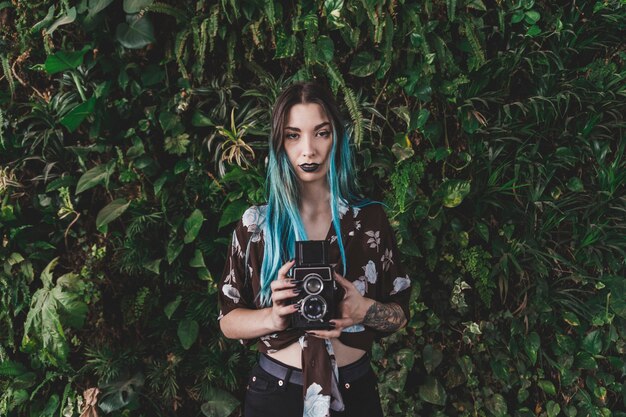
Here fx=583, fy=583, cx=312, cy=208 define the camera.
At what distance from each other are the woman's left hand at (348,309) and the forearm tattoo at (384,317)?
4 centimetres

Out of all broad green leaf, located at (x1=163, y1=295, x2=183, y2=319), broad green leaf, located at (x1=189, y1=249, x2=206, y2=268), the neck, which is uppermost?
the neck

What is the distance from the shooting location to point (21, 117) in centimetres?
Answer: 251

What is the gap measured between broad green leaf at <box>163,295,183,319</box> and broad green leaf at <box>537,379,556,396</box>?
166 cm

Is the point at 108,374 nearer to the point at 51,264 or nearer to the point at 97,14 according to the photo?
the point at 51,264

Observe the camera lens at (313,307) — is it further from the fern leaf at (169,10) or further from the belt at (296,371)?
the fern leaf at (169,10)

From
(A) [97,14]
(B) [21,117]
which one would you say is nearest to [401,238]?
(A) [97,14]

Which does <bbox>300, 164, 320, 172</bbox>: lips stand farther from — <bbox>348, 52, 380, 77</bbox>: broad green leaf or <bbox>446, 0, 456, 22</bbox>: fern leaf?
<bbox>446, 0, 456, 22</bbox>: fern leaf

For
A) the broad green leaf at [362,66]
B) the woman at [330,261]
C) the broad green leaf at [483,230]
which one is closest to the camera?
the woman at [330,261]

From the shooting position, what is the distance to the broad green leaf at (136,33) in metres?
2.37

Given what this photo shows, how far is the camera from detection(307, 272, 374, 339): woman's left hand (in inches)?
55.3

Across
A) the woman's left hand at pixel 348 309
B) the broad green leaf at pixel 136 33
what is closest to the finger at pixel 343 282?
the woman's left hand at pixel 348 309

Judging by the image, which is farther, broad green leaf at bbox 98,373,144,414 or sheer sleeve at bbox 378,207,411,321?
broad green leaf at bbox 98,373,144,414

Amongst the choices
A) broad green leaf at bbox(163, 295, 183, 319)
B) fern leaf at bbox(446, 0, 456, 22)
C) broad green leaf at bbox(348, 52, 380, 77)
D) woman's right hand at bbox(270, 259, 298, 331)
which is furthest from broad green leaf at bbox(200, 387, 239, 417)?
fern leaf at bbox(446, 0, 456, 22)

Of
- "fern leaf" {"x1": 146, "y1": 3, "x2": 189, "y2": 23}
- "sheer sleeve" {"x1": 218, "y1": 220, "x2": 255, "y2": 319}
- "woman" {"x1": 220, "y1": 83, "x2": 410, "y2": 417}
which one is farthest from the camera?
"fern leaf" {"x1": 146, "y1": 3, "x2": 189, "y2": 23}
